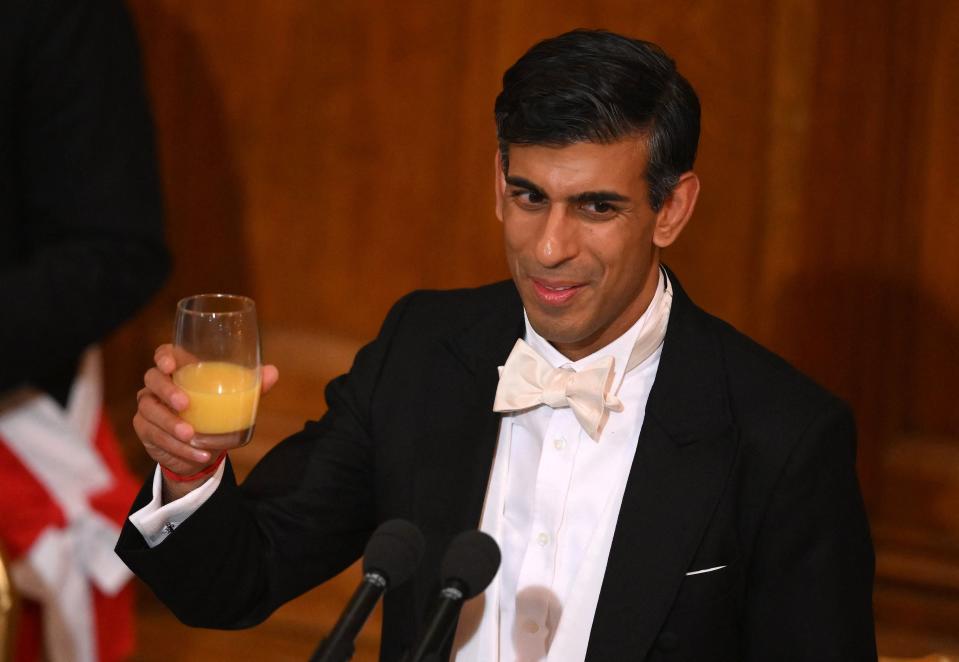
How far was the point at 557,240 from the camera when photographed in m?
2.12

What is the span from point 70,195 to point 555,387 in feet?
4.81

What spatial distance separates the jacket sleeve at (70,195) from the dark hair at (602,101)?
1294mm

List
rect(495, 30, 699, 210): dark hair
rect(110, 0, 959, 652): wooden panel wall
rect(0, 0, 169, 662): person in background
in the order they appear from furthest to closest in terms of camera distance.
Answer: rect(110, 0, 959, 652): wooden panel wall
rect(0, 0, 169, 662): person in background
rect(495, 30, 699, 210): dark hair

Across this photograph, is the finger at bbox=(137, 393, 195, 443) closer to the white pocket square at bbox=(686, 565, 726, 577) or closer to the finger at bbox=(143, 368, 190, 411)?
the finger at bbox=(143, 368, 190, 411)

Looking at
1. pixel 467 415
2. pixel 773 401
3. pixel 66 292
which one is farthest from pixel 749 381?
pixel 66 292

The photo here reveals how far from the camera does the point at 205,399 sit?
1.88 m

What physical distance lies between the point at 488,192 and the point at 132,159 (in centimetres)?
105

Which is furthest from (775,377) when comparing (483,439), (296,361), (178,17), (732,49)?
(178,17)

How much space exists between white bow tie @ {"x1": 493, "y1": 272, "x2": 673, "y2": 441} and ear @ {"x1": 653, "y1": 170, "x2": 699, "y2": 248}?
14 cm

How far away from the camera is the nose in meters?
2.11

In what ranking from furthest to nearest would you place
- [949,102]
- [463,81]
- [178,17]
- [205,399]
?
[178,17], [463,81], [949,102], [205,399]

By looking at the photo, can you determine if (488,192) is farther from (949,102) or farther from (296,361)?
(949,102)

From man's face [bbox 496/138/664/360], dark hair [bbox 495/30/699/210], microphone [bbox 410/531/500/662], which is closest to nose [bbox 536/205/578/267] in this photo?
man's face [bbox 496/138/664/360]

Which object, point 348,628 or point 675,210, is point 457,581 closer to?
point 348,628
